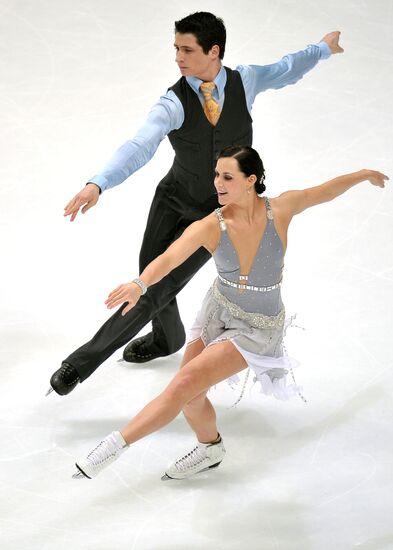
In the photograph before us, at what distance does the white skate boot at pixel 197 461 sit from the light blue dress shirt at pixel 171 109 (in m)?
1.18

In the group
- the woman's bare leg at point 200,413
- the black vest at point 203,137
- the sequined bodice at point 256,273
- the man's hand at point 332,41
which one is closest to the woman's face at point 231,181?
the sequined bodice at point 256,273

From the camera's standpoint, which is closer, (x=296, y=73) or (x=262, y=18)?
(x=296, y=73)

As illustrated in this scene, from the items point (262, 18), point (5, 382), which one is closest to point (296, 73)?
point (5, 382)

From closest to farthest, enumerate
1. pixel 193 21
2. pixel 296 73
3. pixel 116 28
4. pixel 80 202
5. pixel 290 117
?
pixel 80 202
pixel 193 21
pixel 296 73
pixel 290 117
pixel 116 28

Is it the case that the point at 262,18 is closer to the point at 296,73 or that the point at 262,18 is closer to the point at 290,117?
the point at 290,117

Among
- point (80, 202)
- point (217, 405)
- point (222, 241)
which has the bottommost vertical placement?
point (217, 405)

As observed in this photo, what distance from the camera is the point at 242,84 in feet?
18.1

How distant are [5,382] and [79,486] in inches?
37.1

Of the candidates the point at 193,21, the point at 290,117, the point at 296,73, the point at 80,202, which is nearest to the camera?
the point at 80,202

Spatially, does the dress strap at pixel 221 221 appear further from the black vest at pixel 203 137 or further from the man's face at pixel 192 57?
the man's face at pixel 192 57

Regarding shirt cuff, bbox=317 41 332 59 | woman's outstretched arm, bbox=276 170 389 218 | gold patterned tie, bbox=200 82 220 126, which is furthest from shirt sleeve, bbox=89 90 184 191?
shirt cuff, bbox=317 41 332 59

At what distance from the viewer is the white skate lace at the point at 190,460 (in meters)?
5.21

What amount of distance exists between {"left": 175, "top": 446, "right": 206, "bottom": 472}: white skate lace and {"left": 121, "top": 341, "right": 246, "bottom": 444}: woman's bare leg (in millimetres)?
389

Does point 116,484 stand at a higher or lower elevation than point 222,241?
lower
